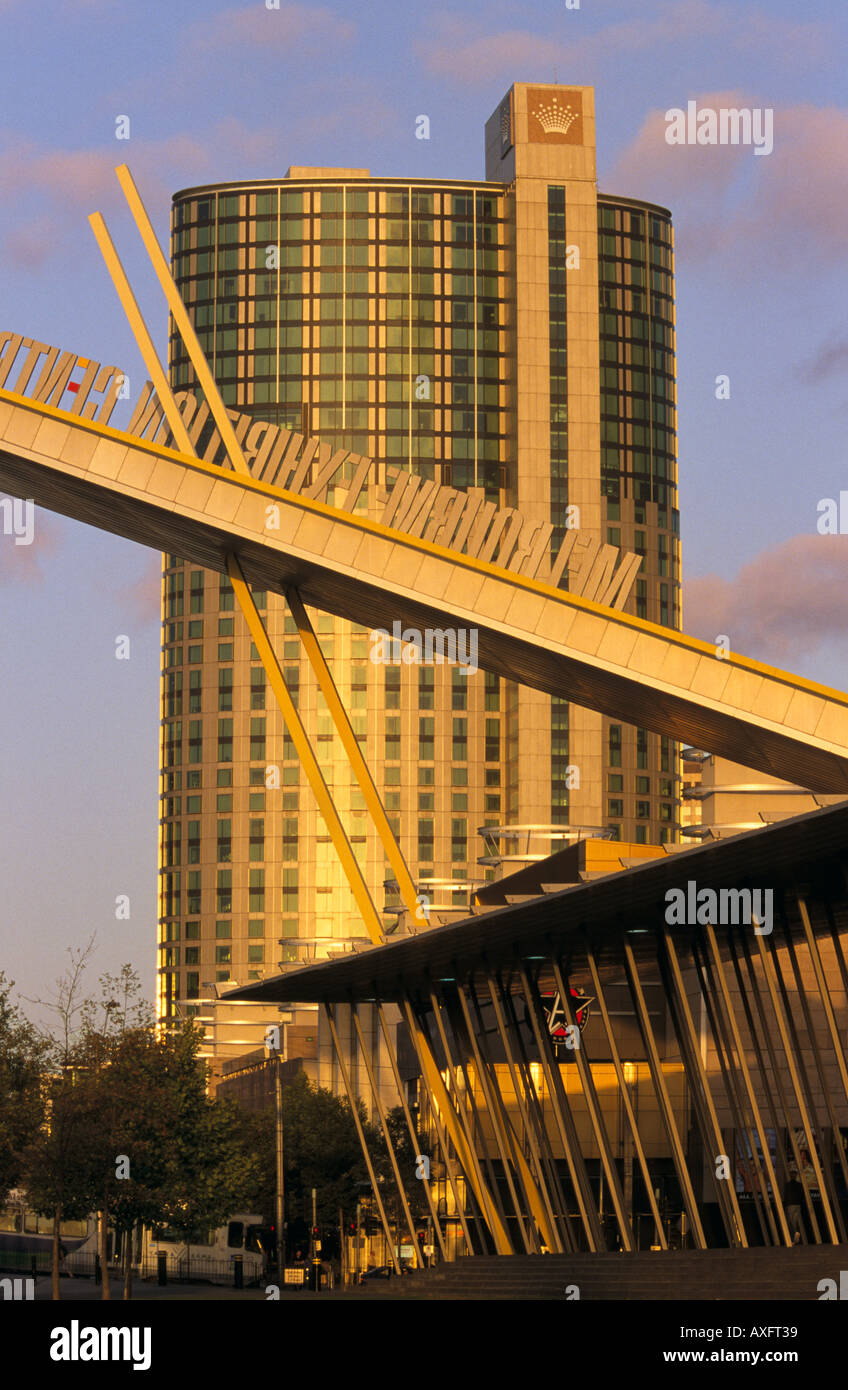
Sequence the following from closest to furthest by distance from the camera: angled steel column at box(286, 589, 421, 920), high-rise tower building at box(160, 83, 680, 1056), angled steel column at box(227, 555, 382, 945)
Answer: angled steel column at box(227, 555, 382, 945)
angled steel column at box(286, 589, 421, 920)
high-rise tower building at box(160, 83, 680, 1056)

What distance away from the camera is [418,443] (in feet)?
596

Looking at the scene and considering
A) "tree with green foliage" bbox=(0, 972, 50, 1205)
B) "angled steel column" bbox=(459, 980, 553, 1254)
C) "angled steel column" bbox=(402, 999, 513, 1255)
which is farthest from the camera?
"tree with green foliage" bbox=(0, 972, 50, 1205)

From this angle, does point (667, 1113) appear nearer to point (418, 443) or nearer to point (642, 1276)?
point (642, 1276)

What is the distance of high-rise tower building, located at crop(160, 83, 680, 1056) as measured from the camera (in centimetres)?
17575

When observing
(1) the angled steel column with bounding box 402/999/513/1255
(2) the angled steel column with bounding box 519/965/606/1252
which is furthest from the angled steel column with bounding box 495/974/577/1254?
(1) the angled steel column with bounding box 402/999/513/1255

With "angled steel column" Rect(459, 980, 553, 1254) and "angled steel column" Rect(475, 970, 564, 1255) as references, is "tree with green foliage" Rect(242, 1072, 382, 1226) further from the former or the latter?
"angled steel column" Rect(475, 970, 564, 1255)

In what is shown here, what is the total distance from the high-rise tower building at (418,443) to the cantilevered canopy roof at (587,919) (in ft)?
403

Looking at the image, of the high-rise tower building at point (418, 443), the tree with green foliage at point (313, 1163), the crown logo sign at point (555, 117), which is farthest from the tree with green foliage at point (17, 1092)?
the crown logo sign at point (555, 117)

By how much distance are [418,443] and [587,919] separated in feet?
472

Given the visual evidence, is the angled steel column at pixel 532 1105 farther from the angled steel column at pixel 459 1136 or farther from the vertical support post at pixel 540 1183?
the angled steel column at pixel 459 1136

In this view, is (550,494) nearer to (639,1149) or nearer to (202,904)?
(202,904)

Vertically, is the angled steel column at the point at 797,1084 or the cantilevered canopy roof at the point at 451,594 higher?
the cantilevered canopy roof at the point at 451,594

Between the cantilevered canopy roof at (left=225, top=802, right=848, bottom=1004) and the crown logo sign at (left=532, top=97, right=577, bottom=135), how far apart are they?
13721 centimetres

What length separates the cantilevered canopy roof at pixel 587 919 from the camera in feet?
108
